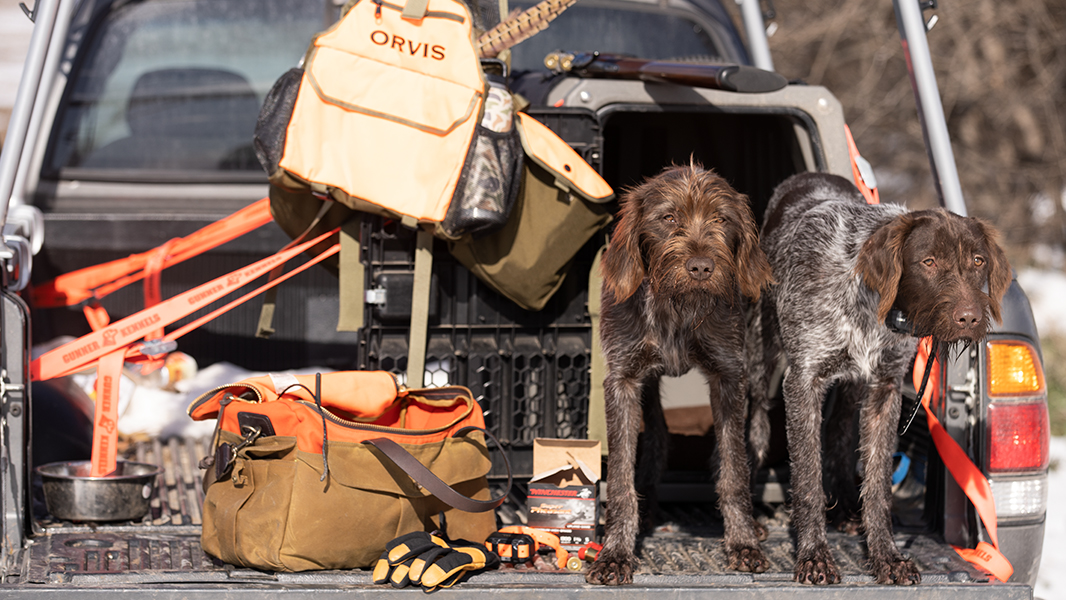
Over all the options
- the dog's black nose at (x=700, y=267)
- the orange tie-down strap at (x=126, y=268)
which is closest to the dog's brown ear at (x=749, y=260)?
the dog's black nose at (x=700, y=267)

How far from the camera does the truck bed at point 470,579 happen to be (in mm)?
2866

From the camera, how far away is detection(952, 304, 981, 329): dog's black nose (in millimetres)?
2910

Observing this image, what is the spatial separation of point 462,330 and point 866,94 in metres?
9.66

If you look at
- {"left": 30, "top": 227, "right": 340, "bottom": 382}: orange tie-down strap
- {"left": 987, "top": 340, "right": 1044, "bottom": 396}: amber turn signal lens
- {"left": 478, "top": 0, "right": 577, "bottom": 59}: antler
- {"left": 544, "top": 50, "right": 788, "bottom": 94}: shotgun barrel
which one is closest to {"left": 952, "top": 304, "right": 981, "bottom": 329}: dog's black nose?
{"left": 987, "top": 340, "right": 1044, "bottom": 396}: amber turn signal lens

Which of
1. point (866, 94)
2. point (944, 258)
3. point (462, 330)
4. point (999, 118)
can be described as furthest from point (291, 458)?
point (999, 118)

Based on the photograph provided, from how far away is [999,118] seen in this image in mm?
12281

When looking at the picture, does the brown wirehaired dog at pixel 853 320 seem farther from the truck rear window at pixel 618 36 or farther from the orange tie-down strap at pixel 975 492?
the truck rear window at pixel 618 36

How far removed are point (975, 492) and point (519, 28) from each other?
226 cm

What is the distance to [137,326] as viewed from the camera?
12.4ft

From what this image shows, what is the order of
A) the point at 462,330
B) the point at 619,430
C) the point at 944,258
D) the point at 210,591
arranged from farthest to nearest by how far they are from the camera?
1. the point at 462,330
2. the point at 619,430
3. the point at 944,258
4. the point at 210,591

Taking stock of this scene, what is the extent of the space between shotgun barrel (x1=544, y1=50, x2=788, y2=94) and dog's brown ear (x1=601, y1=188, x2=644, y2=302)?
562mm

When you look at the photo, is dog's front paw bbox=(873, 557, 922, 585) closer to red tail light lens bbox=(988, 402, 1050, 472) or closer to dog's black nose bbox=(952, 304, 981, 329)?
red tail light lens bbox=(988, 402, 1050, 472)

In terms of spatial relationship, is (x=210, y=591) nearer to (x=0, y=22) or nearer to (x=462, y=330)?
(x=462, y=330)

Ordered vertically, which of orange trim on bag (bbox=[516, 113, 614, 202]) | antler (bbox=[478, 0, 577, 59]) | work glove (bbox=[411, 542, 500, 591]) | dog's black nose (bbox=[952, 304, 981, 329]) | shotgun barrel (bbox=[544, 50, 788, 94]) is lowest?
work glove (bbox=[411, 542, 500, 591])
